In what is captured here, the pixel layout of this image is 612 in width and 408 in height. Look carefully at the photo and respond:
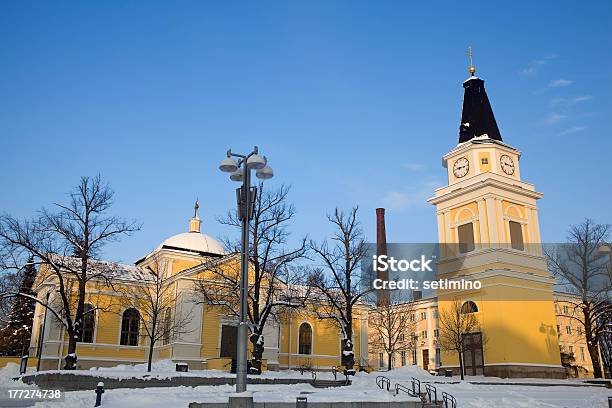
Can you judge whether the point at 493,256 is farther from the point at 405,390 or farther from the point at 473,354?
the point at 405,390

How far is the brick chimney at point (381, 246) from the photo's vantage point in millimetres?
58628

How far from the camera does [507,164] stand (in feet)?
141

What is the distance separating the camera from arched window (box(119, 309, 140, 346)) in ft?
139

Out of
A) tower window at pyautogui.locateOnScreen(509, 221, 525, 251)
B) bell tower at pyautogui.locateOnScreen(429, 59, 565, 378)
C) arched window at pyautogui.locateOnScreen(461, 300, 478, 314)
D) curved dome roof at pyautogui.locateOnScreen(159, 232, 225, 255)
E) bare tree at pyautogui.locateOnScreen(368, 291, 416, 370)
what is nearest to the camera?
bell tower at pyautogui.locateOnScreen(429, 59, 565, 378)

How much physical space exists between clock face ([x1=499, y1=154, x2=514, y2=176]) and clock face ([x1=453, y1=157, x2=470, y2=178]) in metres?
2.49

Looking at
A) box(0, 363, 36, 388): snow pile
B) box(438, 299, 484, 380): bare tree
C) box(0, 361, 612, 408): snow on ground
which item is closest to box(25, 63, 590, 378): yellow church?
box(438, 299, 484, 380): bare tree

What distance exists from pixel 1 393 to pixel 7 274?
1010 centimetres

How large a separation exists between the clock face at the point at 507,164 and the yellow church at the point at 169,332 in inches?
760

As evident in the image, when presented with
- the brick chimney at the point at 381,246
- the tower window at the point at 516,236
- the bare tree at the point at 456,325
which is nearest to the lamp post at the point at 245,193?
the bare tree at the point at 456,325

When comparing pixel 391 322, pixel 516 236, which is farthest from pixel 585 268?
pixel 391 322

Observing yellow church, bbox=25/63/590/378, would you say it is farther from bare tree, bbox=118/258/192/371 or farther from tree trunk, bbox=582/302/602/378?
tree trunk, bbox=582/302/602/378

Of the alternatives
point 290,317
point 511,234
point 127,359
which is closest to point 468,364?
point 511,234

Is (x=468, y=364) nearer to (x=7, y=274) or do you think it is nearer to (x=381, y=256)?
(x=381, y=256)

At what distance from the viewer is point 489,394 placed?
24.8 metres
